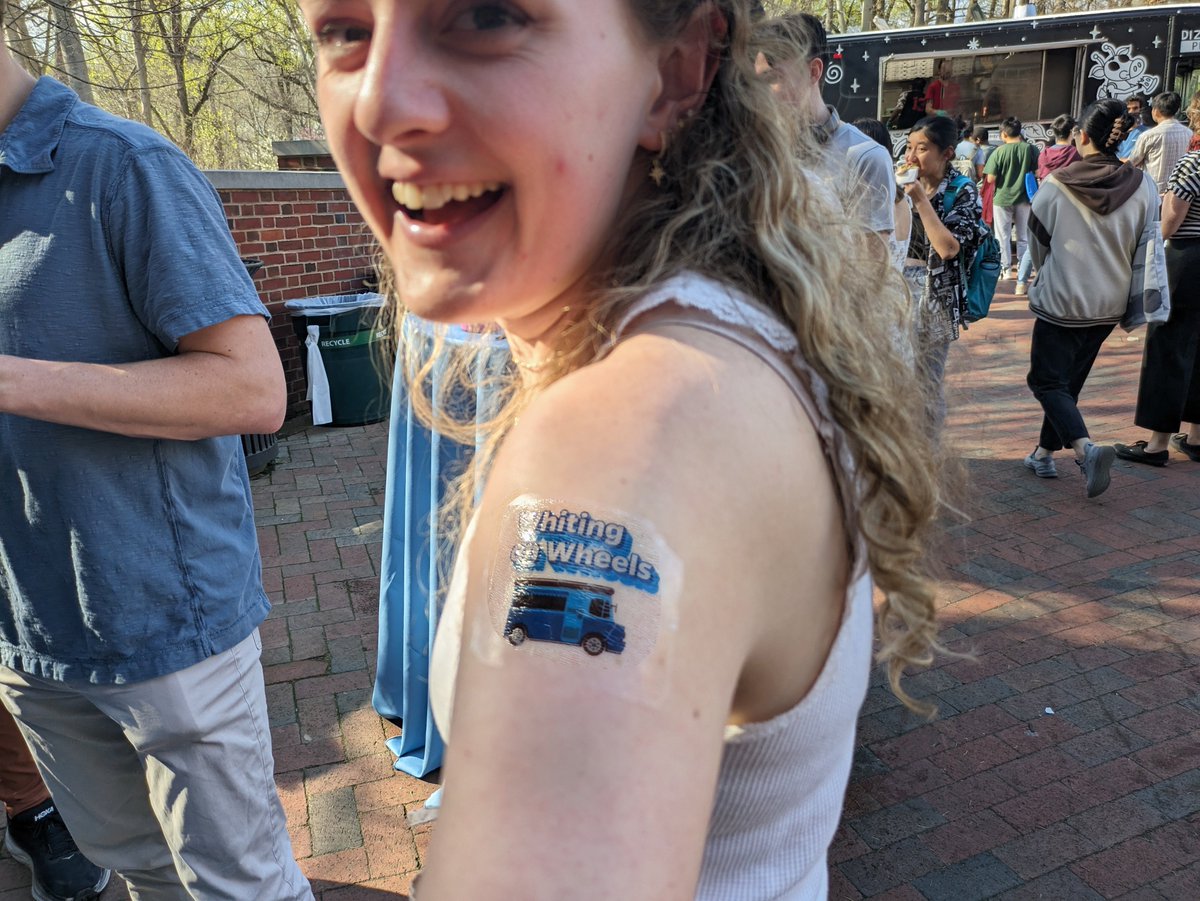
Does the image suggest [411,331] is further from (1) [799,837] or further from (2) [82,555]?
(1) [799,837]

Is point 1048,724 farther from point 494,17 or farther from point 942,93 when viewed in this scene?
point 942,93

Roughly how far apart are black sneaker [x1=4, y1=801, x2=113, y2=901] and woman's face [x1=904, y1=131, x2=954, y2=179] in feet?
16.5

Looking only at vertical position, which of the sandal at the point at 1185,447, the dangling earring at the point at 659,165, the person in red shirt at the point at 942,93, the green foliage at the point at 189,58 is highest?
the green foliage at the point at 189,58

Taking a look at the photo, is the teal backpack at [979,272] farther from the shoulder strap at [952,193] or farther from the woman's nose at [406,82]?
the woman's nose at [406,82]

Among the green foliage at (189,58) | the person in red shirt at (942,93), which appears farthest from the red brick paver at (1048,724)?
the person in red shirt at (942,93)

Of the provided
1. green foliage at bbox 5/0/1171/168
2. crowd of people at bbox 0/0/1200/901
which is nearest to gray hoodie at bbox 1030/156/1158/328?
green foliage at bbox 5/0/1171/168

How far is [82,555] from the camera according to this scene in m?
1.86

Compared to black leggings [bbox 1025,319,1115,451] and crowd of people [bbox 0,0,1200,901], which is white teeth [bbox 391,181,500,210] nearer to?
crowd of people [bbox 0,0,1200,901]

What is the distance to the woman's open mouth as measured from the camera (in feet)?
2.78

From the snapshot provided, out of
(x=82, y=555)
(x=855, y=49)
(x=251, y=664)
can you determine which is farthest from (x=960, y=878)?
(x=855, y=49)

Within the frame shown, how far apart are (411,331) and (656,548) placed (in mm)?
1275

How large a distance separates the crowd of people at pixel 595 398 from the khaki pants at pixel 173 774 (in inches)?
5.2

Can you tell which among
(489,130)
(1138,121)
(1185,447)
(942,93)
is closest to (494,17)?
(489,130)

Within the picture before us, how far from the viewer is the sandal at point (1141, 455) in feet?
20.0
